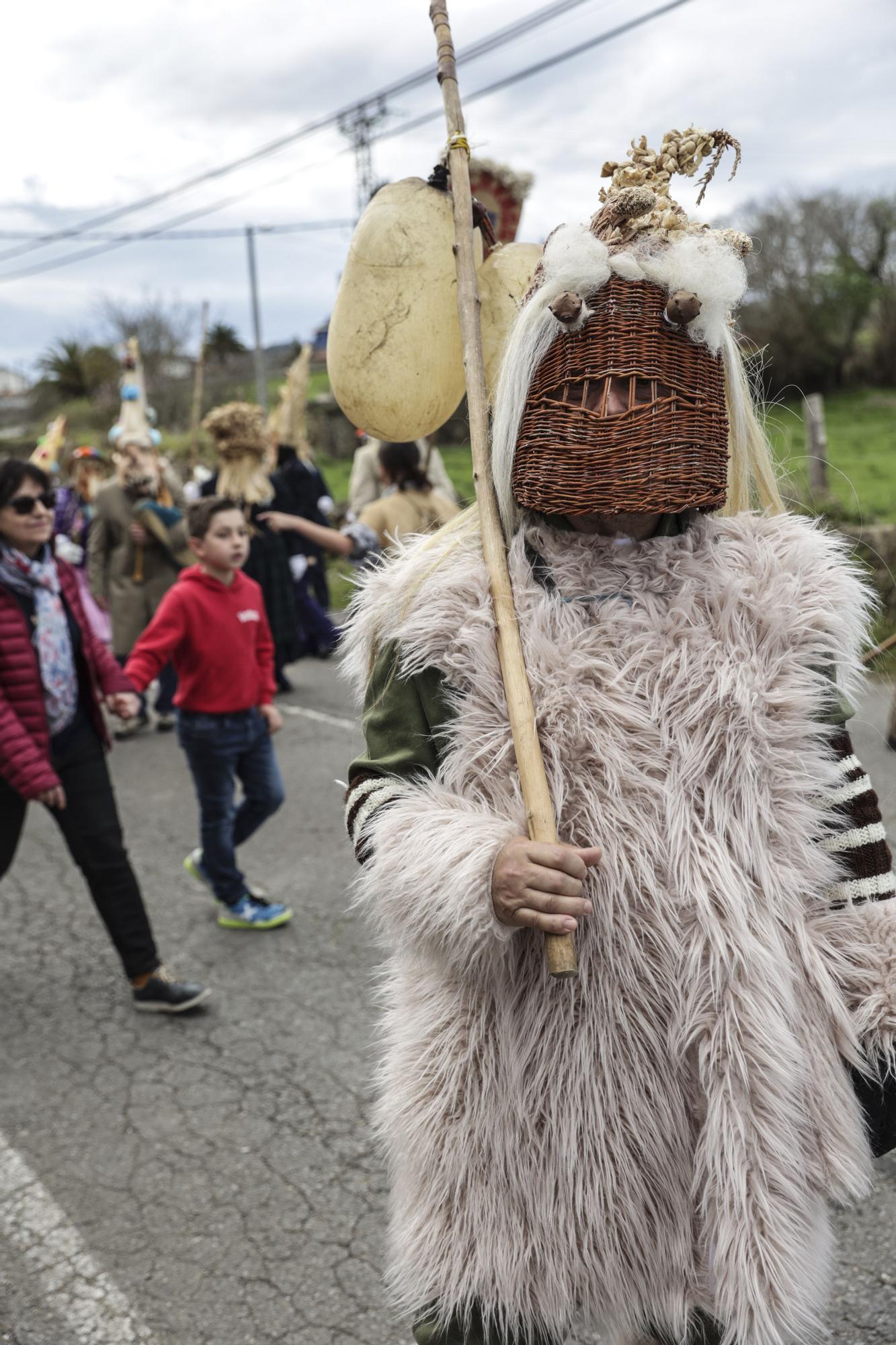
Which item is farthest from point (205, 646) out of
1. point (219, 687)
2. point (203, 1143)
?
point (203, 1143)

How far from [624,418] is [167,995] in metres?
2.83

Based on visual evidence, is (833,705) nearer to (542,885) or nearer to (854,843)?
(854,843)

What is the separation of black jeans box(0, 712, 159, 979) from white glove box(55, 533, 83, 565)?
13.6ft

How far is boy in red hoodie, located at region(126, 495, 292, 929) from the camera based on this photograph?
13.2ft

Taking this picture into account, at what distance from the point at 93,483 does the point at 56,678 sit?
18.3 feet

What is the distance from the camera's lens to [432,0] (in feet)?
5.46

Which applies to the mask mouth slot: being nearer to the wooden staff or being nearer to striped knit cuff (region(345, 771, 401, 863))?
the wooden staff

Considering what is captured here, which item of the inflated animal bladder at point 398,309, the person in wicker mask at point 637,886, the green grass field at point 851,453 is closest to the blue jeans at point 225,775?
the green grass field at point 851,453

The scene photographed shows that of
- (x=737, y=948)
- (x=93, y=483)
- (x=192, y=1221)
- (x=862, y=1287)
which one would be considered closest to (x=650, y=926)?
(x=737, y=948)

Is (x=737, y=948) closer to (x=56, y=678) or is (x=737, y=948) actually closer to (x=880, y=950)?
(x=880, y=950)

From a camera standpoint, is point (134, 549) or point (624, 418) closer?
point (624, 418)

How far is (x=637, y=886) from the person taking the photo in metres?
1.45

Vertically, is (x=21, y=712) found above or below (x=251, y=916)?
above

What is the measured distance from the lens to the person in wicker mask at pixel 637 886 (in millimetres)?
1436
